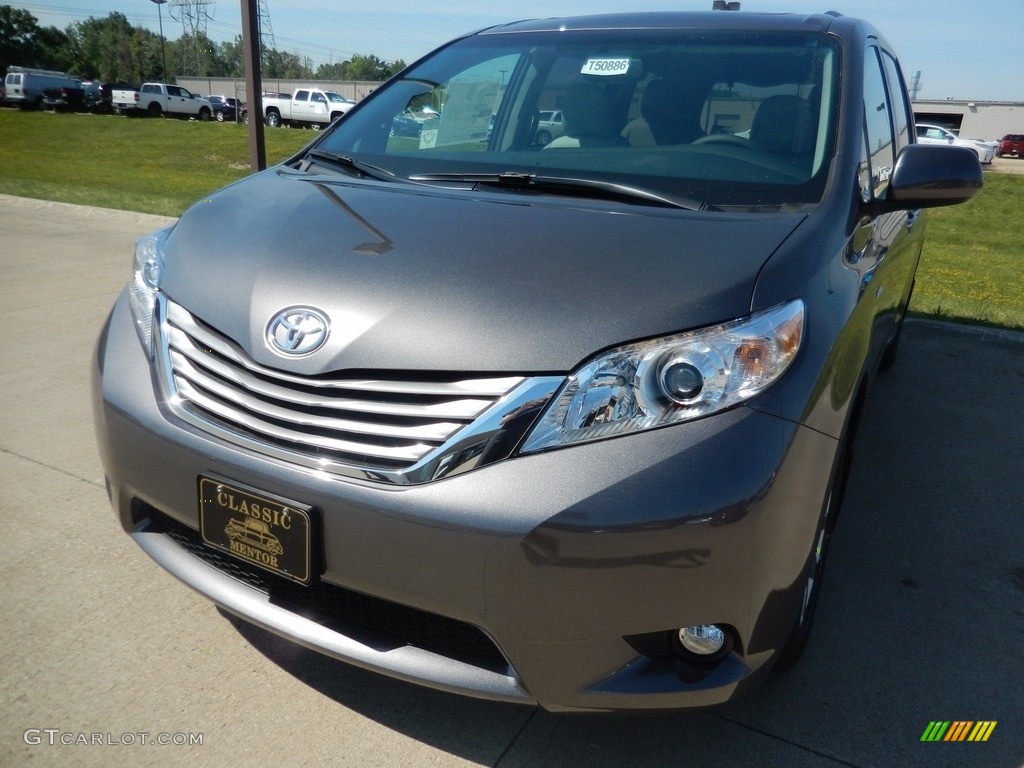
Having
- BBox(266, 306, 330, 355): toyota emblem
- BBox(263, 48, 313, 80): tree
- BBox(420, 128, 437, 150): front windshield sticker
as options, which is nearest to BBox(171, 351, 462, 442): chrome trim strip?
BBox(266, 306, 330, 355): toyota emblem

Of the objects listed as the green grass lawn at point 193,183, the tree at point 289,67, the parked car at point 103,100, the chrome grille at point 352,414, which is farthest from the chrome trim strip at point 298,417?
the tree at point 289,67

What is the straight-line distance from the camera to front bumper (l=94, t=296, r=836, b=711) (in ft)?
5.41

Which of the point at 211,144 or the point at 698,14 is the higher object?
the point at 698,14

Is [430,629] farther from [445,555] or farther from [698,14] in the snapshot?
[698,14]

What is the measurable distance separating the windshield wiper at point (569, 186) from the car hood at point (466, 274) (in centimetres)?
8

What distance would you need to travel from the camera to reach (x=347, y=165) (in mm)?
2865

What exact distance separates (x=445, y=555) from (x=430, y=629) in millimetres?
273

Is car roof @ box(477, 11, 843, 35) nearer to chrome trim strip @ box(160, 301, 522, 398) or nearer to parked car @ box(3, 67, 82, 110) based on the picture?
chrome trim strip @ box(160, 301, 522, 398)

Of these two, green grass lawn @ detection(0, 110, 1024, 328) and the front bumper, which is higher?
the front bumper

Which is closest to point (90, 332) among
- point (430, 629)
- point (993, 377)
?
point (430, 629)

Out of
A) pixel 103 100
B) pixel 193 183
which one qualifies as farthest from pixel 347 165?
pixel 103 100

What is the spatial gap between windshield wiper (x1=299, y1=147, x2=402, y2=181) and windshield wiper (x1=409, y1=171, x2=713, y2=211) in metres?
0.11

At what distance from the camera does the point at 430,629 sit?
6.17 feet

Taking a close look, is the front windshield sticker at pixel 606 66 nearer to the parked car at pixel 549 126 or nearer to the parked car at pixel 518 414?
the parked car at pixel 549 126
